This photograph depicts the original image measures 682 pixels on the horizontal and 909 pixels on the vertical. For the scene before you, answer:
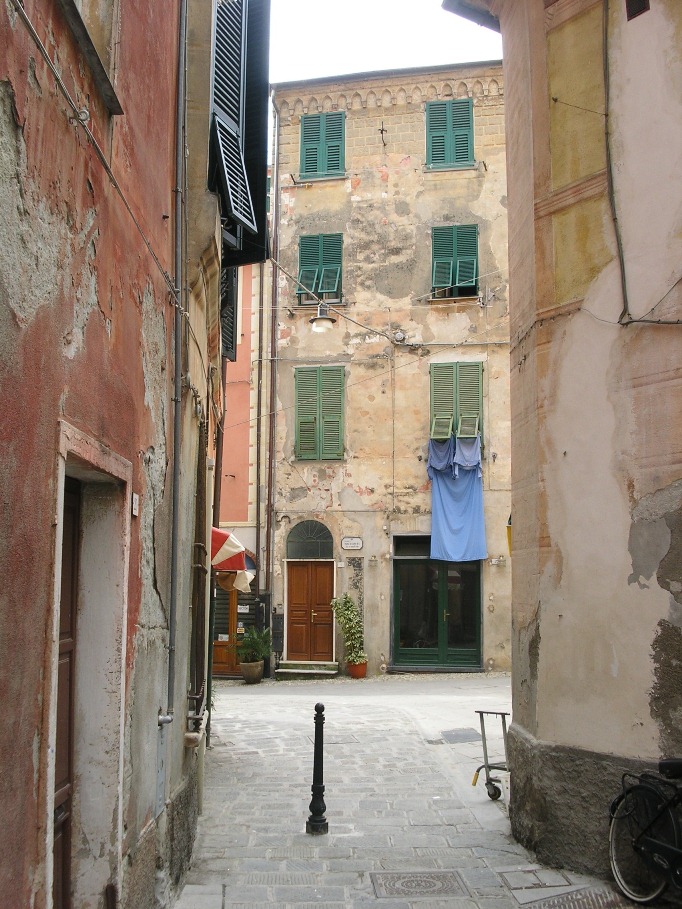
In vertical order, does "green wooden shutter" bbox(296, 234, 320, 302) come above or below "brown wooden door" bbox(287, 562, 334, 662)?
above

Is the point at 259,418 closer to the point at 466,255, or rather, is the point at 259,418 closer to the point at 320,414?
the point at 320,414

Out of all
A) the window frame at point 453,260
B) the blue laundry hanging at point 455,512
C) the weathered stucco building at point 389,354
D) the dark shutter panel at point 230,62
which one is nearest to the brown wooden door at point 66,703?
the dark shutter panel at point 230,62

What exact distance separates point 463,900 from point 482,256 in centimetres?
1705

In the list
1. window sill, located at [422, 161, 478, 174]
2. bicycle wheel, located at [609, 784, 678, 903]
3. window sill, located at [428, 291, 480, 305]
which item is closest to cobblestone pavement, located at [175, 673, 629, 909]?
bicycle wheel, located at [609, 784, 678, 903]

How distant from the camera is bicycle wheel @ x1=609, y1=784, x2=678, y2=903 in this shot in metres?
5.30

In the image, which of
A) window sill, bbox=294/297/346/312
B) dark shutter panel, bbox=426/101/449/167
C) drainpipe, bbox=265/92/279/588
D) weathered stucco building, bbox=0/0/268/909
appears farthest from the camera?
dark shutter panel, bbox=426/101/449/167

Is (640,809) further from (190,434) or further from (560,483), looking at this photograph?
(190,434)

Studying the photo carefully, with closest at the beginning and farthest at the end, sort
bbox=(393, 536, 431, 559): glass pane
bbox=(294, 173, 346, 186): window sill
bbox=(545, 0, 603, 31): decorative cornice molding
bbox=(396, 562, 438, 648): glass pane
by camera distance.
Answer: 1. bbox=(545, 0, 603, 31): decorative cornice molding
2. bbox=(396, 562, 438, 648): glass pane
3. bbox=(393, 536, 431, 559): glass pane
4. bbox=(294, 173, 346, 186): window sill

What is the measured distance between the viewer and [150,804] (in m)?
4.99

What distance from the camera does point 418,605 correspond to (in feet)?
65.3

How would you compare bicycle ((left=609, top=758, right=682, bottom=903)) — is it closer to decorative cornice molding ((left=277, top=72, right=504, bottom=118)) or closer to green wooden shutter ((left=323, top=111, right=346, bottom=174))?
green wooden shutter ((left=323, top=111, right=346, bottom=174))

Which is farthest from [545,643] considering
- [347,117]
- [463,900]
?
[347,117]

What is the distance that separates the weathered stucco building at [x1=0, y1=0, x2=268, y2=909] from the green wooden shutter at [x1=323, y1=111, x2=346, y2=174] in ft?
48.0

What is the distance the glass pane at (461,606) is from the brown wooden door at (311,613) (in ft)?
8.92
